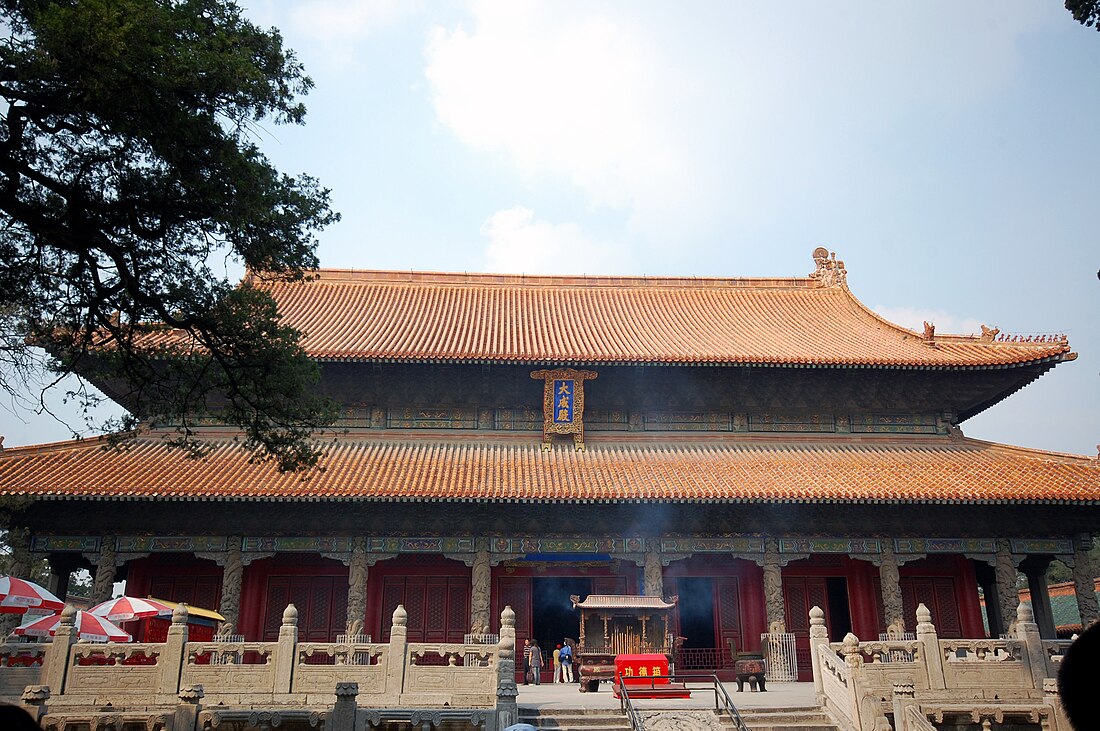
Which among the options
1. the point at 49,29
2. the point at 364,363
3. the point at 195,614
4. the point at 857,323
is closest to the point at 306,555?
the point at 195,614

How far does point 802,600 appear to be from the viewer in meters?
20.1

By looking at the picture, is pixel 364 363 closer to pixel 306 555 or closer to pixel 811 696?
pixel 306 555

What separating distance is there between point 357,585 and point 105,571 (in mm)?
5376

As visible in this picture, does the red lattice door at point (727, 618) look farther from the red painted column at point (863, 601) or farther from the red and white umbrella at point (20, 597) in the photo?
the red and white umbrella at point (20, 597)

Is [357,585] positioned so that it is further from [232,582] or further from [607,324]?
[607,324]

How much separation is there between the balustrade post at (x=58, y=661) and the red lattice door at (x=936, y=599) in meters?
17.4

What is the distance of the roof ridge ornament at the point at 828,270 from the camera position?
2681 centimetres

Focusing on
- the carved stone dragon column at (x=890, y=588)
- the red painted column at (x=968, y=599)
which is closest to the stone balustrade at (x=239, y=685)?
the carved stone dragon column at (x=890, y=588)

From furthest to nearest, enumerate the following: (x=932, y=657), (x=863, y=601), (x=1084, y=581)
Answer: (x=863, y=601) → (x=1084, y=581) → (x=932, y=657)

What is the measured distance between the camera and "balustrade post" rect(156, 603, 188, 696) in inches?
488

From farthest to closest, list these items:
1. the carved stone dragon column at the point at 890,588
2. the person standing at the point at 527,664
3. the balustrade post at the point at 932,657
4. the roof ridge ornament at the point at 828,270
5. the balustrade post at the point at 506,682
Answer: the roof ridge ornament at the point at 828,270 → the carved stone dragon column at the point at 890,588 → the person standing at the point at 527,664 → the balustrade post at the point at 932,657 → the balustrade post at the point at 506,682

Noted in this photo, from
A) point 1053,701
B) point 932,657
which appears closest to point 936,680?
point 932,657

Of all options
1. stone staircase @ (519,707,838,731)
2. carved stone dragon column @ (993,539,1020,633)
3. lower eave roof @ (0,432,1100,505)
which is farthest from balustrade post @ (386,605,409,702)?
carved stone dragon column @ (993,539,1020,633)

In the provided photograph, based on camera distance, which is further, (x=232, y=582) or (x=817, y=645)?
(x=232, y=582)
